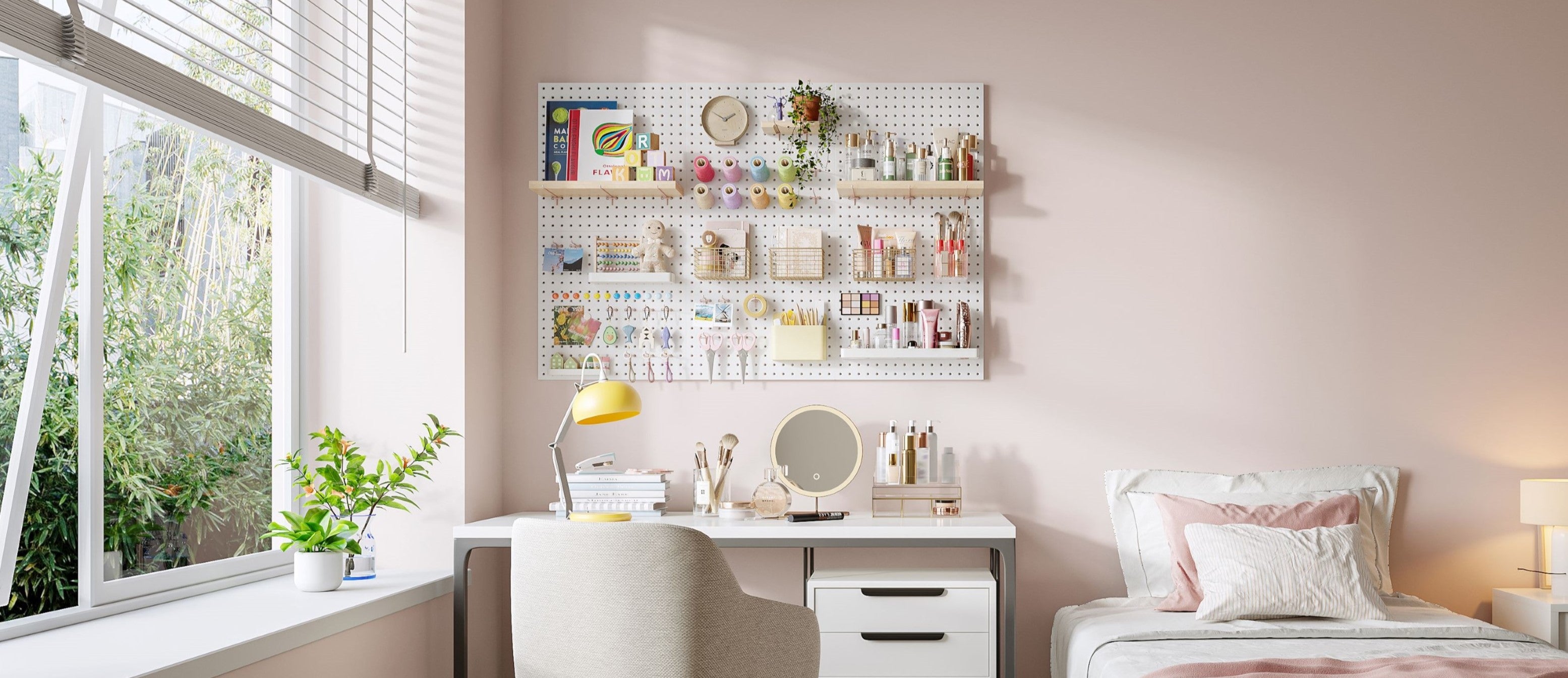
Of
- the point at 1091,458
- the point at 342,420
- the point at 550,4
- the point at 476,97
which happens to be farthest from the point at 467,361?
the point at 1091,458

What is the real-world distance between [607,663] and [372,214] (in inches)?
67.4

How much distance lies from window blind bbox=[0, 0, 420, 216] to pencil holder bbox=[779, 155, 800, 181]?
1.17 metres

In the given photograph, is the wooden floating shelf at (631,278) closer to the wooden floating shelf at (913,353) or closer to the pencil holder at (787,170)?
the pencil holder at (787,170)

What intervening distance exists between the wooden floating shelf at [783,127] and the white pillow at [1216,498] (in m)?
1.51

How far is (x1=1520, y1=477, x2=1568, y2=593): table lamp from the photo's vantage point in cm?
301

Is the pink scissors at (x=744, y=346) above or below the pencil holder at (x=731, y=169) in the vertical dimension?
below

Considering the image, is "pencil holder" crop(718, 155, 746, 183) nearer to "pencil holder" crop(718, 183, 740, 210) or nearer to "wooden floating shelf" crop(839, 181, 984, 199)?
"pencil holder" crop(718, 183, 740, 210)

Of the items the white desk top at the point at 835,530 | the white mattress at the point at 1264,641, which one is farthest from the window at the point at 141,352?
the white mattress at the point at 1264,641

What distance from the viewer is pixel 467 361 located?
121 inches

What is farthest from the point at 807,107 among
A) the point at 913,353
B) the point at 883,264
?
the point at 913,353

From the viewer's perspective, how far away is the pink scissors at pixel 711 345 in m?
3.33

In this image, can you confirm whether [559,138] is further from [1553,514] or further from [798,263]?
[1553,514]

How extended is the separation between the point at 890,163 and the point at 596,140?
100cm

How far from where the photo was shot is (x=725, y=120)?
3.37 metres
